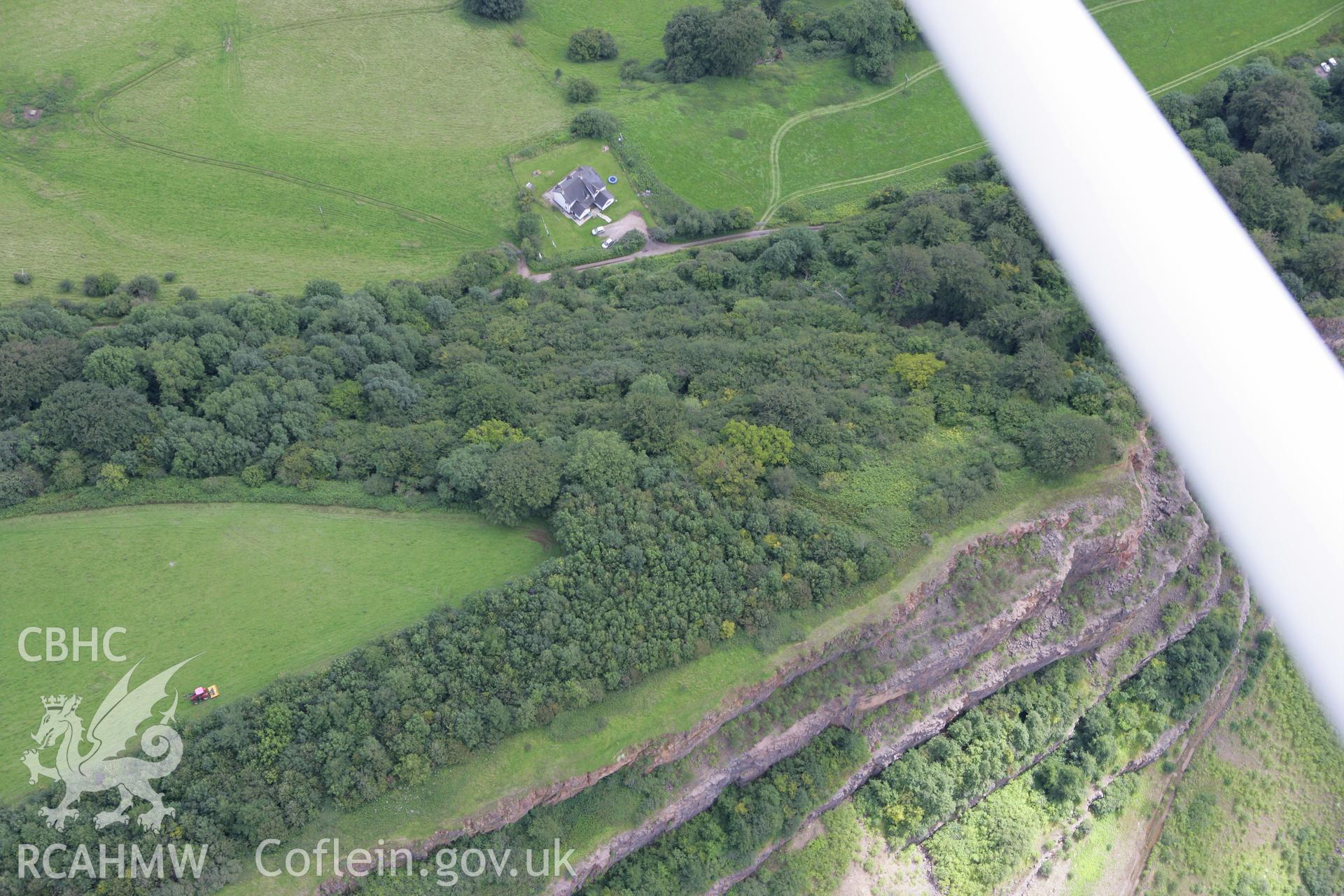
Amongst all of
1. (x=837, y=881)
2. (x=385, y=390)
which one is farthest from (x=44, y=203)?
(x=837, y=881)

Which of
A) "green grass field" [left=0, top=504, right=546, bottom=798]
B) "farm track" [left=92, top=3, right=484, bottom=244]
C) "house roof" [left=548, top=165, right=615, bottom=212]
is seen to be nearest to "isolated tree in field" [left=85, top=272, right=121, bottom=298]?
"farm track" [left=92, top=3, right=484, bottom=244]

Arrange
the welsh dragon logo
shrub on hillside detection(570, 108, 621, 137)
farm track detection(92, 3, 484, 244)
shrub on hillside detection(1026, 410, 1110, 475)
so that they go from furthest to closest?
shrub on hillside detection(570, 108, 621, 137), farm track detection(92, 3, 484, 244), shrub on hillside detection(1026, 410, 1110, 475), the welsh dragon logo

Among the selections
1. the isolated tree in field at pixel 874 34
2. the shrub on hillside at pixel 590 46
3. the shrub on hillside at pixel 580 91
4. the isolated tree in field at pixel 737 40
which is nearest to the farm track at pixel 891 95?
the isolated tree in field at pixel 874 34

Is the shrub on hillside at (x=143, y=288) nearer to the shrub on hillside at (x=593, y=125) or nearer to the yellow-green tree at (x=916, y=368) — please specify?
the shrub on hillside at (x=593, y=125)

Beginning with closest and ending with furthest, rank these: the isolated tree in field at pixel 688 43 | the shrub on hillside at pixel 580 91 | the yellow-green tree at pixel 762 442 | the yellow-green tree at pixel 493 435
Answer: the yellow-green tree at pixel 762 442 < the yellow-green tree at pixel 493 435 < the shrub on hillside at pixel 580 91 < the isolated tree in field at pixel 688 43

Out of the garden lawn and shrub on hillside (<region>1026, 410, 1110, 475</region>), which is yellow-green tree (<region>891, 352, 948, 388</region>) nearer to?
shrub on hillside (<region>1026, 410, 1110, 475</region>)
